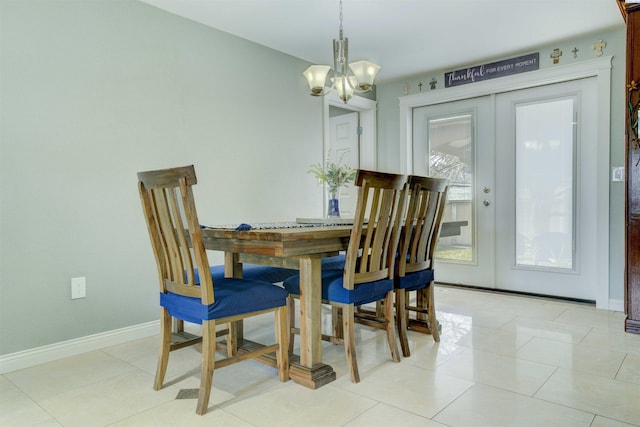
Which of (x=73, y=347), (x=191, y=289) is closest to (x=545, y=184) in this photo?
(x=191, y=289)

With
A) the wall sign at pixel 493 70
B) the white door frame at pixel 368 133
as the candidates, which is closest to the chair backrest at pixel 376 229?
the wall sign at pixel 493 70

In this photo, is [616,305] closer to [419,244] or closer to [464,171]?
[464,171]

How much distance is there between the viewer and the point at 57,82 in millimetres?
2475

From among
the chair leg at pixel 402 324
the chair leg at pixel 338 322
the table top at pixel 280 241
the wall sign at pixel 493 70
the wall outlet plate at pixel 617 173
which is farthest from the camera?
the wall sign at pixel 493 70

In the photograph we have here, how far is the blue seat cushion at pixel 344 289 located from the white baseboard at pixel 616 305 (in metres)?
2.39

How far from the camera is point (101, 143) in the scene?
266 centimetres

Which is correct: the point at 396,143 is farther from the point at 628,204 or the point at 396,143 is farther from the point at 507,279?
the point at 628,204

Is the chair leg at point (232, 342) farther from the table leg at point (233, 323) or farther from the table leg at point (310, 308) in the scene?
the table leg at point (310, 308)

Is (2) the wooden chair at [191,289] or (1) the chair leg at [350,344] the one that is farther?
(1) the chair leg at [350,344]

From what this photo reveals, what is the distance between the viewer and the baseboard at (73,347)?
2.29 metres

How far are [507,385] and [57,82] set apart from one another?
2.98 meters

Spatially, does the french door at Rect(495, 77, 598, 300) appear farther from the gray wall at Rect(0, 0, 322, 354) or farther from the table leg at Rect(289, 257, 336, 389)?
the table leg at Rect(289, 257, 336, 389)

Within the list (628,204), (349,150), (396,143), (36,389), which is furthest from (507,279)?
(36,389)

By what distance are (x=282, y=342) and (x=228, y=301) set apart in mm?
392
